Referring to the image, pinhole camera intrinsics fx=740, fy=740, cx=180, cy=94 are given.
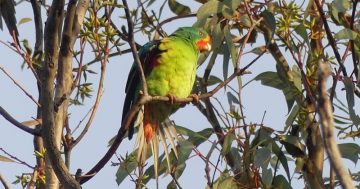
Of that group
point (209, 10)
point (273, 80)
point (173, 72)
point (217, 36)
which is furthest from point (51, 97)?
point (173, 72)

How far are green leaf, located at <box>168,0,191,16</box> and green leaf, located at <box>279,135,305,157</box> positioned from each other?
2.53 ft

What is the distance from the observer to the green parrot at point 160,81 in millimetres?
3404

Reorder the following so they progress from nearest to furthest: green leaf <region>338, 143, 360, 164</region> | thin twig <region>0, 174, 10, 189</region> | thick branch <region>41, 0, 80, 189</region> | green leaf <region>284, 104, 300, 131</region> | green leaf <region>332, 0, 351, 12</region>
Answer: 1. thick branch <region>41, 0, 80, 189</region>
2. thin twig <region>0, 174, 10, 189</region>
3. green leaf <region>332, 0, 351, 12</region>
4. green leaf <region>338, 143, 360, 164</region>
5. green leaf <region>284, 104, 300, 131</region>

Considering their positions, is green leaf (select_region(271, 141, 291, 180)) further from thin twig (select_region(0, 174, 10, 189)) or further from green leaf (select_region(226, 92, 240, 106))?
thin twig (select_region(0, 174, 10, 189))

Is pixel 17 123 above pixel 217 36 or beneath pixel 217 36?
beneath

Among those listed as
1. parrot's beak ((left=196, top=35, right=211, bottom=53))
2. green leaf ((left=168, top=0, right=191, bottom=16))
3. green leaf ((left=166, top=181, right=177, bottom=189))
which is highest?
green leaf ((left=168, top=0, right=191, bottom=16))

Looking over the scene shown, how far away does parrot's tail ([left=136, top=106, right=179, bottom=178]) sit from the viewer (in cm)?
323

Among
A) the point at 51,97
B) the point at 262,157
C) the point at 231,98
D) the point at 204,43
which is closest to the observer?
the point at 51,97

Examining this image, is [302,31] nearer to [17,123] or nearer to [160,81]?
[160,81]

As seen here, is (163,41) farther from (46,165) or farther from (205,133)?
(46,165)

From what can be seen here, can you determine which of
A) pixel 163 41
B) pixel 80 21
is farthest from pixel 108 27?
pixel 163 41

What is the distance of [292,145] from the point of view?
301cm

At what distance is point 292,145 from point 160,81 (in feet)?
2.56

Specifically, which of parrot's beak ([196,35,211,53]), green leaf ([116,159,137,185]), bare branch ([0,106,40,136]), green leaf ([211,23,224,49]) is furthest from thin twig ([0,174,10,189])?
parrot's beak ([196,35,211,53])
